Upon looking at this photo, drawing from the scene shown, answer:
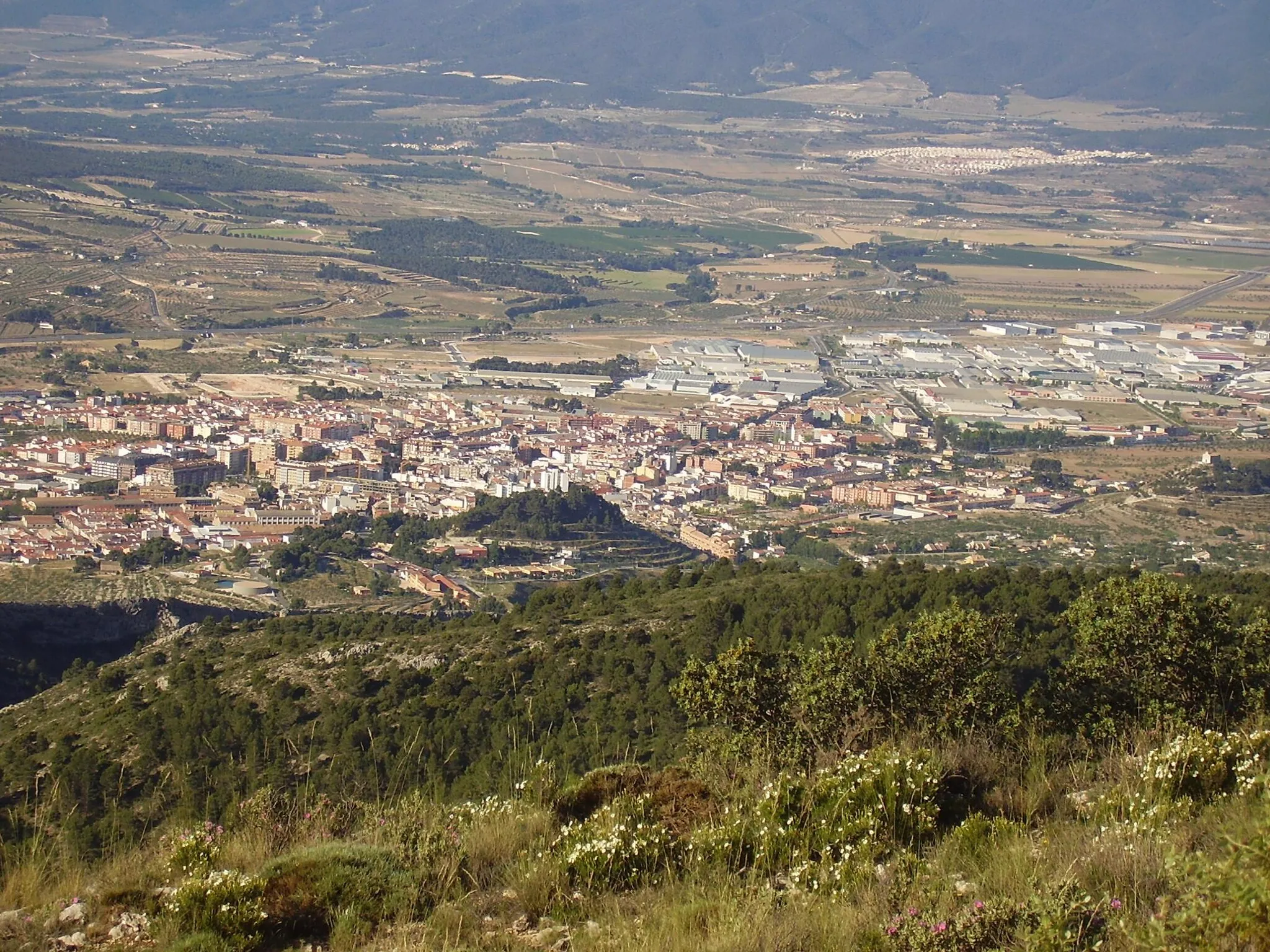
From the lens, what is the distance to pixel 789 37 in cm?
16162

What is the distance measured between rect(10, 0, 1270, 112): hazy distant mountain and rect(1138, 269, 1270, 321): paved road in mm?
74331

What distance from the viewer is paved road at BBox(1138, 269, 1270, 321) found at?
5659 centimetres

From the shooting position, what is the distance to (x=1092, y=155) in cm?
10844

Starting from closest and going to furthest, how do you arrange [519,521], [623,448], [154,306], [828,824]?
[828,824]
[519,521]
[623,448]
[154,306]

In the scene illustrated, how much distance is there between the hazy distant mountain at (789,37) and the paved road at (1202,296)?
74.3 m

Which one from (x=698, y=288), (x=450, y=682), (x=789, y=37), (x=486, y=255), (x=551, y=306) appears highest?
(x=789, y=37)

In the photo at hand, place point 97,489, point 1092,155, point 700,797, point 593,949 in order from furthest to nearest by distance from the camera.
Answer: point 1092,155 < point 97,489 < point 700,797 < point 593,949

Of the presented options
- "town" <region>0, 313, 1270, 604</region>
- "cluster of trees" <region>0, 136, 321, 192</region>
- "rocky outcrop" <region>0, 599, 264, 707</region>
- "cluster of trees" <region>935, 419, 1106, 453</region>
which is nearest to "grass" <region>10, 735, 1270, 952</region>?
"rocky outcrop" <region>0, 599, 264, 707</region>

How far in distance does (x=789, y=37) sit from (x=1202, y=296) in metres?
109

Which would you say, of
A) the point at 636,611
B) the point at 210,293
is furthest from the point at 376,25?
the point at 636,611

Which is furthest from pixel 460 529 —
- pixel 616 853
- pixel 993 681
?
pixel 616 853

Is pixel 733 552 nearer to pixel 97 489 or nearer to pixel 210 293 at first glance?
pixel 97 489

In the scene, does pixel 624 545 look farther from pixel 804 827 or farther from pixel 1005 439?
pixel 804 827

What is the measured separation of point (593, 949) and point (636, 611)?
12393 millimetres
